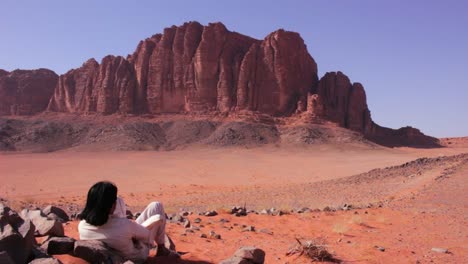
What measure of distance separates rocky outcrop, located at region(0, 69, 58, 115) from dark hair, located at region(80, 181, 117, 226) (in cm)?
10334

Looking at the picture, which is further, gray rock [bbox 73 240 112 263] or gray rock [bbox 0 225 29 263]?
gray rock [bbox 73 240 112 263]

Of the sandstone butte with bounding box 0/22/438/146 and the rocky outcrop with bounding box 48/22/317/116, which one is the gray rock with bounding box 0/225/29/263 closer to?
the sandstone butte with bounding box 0/22/438/146

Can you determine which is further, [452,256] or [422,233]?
[422,233]

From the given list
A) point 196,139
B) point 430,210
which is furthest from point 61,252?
point 196,139

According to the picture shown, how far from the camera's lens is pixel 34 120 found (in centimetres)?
8762

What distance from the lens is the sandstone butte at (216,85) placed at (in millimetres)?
85062

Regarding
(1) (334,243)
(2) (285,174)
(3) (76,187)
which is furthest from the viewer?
(2) (285,174)

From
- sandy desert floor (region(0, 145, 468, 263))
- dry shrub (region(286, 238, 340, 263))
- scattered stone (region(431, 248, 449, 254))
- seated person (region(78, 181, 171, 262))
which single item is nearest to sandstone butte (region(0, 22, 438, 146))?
sandy desert floor (region(0, 145, 468, 263))

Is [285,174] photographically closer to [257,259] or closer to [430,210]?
[430,210]

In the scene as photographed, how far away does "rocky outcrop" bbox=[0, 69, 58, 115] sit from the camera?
A: 9881 centimetres

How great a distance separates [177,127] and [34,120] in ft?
106

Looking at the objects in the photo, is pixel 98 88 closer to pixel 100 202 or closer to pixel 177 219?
pixel 177 219

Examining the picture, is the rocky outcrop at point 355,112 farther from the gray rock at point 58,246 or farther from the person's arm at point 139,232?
the gray rock at point 58,246

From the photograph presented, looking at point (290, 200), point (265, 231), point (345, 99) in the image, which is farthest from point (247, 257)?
point (345, 99)
